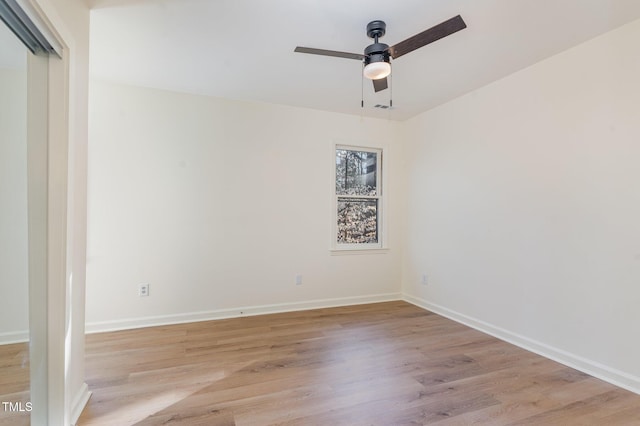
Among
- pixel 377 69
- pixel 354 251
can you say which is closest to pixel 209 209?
pixel 354 251

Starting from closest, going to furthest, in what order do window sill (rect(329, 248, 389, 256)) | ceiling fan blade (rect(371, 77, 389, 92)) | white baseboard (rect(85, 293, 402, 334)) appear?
ceiling fan blade (rect(371, 77, 389, 92)) → white baseboard (rect(85, 293, 402, 334)) → window sill (rect(329, 248, 389, 256))

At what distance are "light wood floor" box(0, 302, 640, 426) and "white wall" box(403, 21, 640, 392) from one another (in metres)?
0.34

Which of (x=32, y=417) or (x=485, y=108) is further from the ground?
(x=485, y=108)

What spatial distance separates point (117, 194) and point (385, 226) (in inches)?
129

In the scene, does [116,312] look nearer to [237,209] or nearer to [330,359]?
[237,209]

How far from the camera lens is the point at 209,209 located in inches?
139

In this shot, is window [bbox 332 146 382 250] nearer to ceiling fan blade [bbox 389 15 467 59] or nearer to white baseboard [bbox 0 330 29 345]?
ceiling fan blade [bbox 389 15 467 59]

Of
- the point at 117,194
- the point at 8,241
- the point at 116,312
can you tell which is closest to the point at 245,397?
the point at 8,241

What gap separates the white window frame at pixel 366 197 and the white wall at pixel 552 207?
804 millimetres

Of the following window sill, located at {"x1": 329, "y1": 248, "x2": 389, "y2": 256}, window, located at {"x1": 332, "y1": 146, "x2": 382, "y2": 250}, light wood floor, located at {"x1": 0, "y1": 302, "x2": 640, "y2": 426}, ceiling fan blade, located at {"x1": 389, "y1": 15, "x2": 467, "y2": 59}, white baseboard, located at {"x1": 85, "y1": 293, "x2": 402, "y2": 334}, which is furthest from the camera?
window, located at {"x1": 332, "y1": 146, "x2": 382, "y2": 250}

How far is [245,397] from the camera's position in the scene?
202cm

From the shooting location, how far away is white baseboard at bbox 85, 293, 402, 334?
3158mm

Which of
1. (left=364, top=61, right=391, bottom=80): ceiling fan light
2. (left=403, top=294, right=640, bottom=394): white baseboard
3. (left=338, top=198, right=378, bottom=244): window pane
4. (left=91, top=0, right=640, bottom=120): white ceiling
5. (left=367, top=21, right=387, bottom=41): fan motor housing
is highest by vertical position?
(left=91, top=0, right=640, bottom=120): white ceiling

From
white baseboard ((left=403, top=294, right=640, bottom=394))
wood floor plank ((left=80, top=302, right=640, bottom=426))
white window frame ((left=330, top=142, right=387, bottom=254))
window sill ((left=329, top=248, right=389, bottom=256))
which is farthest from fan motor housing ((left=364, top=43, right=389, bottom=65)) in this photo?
white baseboard ((left=403, top=294, right=640, bottom=394))
